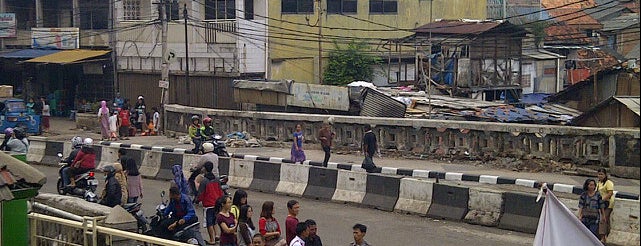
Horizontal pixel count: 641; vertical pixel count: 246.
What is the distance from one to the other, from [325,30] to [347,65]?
1831mm

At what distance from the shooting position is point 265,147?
28.4 m

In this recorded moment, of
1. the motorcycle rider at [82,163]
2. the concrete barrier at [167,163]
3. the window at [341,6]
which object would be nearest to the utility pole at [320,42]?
the window at [341,6]

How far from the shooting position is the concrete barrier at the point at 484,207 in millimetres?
15773

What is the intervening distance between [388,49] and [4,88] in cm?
1659

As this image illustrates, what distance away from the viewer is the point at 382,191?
1769 cm

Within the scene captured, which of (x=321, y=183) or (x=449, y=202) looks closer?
(x=449, y=202)

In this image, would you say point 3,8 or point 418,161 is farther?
point 3,8

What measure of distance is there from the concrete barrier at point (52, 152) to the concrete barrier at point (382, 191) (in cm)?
1131

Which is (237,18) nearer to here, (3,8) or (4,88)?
(4,88)

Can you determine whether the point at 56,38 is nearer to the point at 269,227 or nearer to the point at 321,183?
the point at 321,183

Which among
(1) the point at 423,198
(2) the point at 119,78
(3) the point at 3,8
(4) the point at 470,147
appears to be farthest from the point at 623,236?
(3) the point at 3,8

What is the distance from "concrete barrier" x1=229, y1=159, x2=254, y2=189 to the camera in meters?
20.5

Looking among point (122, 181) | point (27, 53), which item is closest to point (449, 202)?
point (122, 181)

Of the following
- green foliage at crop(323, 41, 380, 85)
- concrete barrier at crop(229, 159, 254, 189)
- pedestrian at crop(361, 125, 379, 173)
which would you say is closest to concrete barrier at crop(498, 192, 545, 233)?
pedestrian at crop(361, 125, 379, 173)
